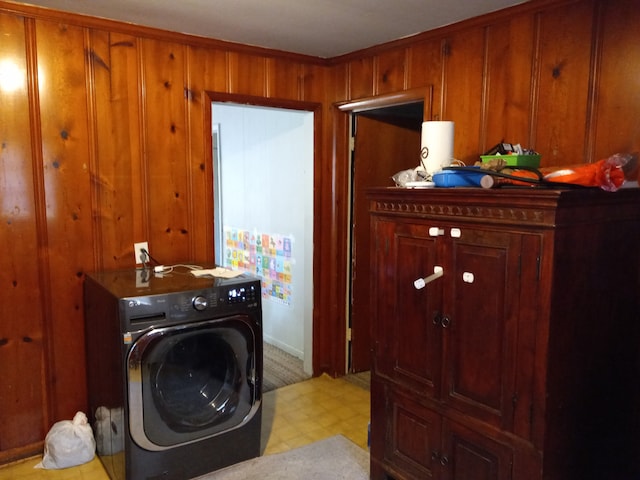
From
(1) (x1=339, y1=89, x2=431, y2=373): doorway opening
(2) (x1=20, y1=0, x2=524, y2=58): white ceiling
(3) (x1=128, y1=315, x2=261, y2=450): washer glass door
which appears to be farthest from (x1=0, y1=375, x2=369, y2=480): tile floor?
(2) (x1=20, y1=0, x2=524, y2=58): white ceiling

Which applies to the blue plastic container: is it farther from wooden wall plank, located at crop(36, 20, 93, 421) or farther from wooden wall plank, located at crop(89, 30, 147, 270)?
wooden wall plank, located at crop(36, 20, 93, 421)

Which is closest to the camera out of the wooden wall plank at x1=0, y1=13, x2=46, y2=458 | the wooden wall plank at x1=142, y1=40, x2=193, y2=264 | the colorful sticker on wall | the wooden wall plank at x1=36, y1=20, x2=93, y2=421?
the wooden wall plank at x1=0, y1=13, x2=46, y2=458

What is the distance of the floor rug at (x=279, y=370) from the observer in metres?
3.57

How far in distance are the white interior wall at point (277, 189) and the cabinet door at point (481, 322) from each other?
5.73 ft

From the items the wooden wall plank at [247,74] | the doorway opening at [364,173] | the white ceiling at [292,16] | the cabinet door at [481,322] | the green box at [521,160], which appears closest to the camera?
the cabinet door at [481,322]

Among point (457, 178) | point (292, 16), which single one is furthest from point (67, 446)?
point (292, 16)

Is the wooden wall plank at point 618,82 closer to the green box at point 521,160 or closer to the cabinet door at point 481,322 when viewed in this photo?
the green box at point 521,160

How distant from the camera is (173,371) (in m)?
2.26

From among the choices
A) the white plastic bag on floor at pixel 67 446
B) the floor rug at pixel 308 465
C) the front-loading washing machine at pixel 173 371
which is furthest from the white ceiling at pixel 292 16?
the floor rug at pixel 308 465

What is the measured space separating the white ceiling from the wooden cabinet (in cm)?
93

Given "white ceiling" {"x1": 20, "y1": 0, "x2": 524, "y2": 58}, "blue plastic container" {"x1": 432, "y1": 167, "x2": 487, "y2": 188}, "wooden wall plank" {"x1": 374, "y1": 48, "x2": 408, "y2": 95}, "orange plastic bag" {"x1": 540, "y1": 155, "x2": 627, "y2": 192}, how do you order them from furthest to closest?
"wooden wall plank" {"x1": 374, "y1": 48, "x2": 408, "y2": 95}, "white ceiling" {"x1": 20, "y1": 0, "x2": 524, "y2": 58}, "blue plastic container" {"x1": 432, "y1": 167, "x2": 487, "y2": 188}, "orange plastic bag" {"x1": 540, "y1": 155, "x2": 627, "y2": 192}

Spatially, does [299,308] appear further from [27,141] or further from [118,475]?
[27,141]

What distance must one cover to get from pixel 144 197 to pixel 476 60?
1948mm

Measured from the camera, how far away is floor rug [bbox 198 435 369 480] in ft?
7.97
